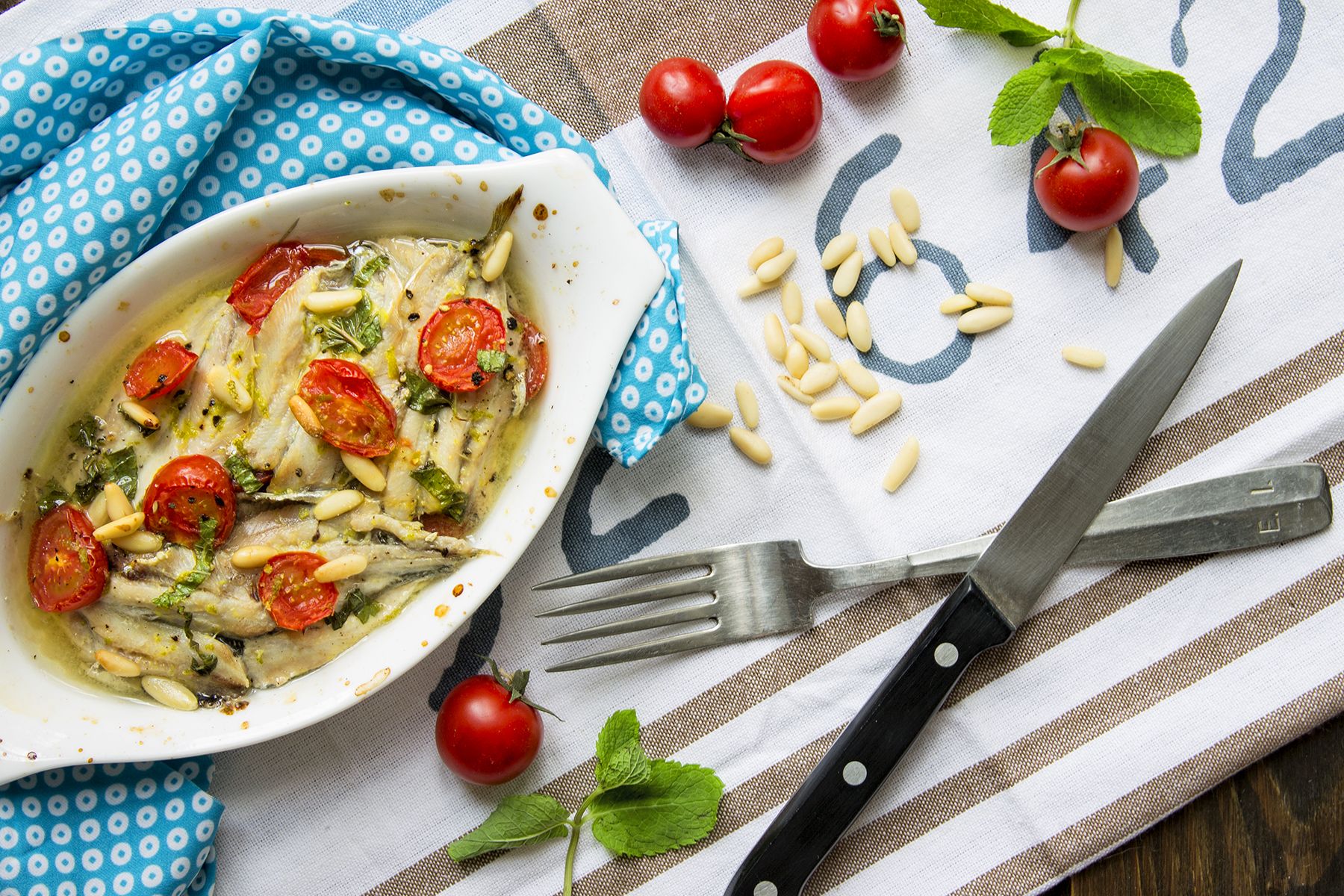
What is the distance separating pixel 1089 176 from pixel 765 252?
66cm

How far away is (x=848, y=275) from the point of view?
2059 mm

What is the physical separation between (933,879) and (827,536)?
0.76m

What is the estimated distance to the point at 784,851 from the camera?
1.96m

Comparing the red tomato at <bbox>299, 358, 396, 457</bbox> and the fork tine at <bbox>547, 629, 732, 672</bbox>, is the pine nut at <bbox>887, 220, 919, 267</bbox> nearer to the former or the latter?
the fork tine at <bbox>547, 629, 732, 672</bbox>

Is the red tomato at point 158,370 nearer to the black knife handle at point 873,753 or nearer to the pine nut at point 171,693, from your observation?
the pine nut at point 171,693

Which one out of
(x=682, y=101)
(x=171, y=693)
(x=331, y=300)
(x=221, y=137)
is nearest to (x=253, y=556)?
(x=171, y=693)

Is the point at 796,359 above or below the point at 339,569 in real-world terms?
below

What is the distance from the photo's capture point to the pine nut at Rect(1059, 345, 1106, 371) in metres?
2.03

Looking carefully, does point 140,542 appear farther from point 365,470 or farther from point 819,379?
point 819,379

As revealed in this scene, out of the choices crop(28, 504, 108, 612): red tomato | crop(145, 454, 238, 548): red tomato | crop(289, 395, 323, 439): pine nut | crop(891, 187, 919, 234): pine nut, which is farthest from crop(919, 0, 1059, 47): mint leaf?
crop(28, 504, 108, 612): red tomato

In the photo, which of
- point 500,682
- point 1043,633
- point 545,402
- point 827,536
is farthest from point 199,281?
point 1043,633

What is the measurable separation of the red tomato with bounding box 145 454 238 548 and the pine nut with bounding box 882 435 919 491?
4.31ft

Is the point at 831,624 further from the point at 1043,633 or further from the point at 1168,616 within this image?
the point at 1168,616

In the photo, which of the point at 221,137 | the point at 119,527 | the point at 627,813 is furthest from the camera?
the point at 627,813
